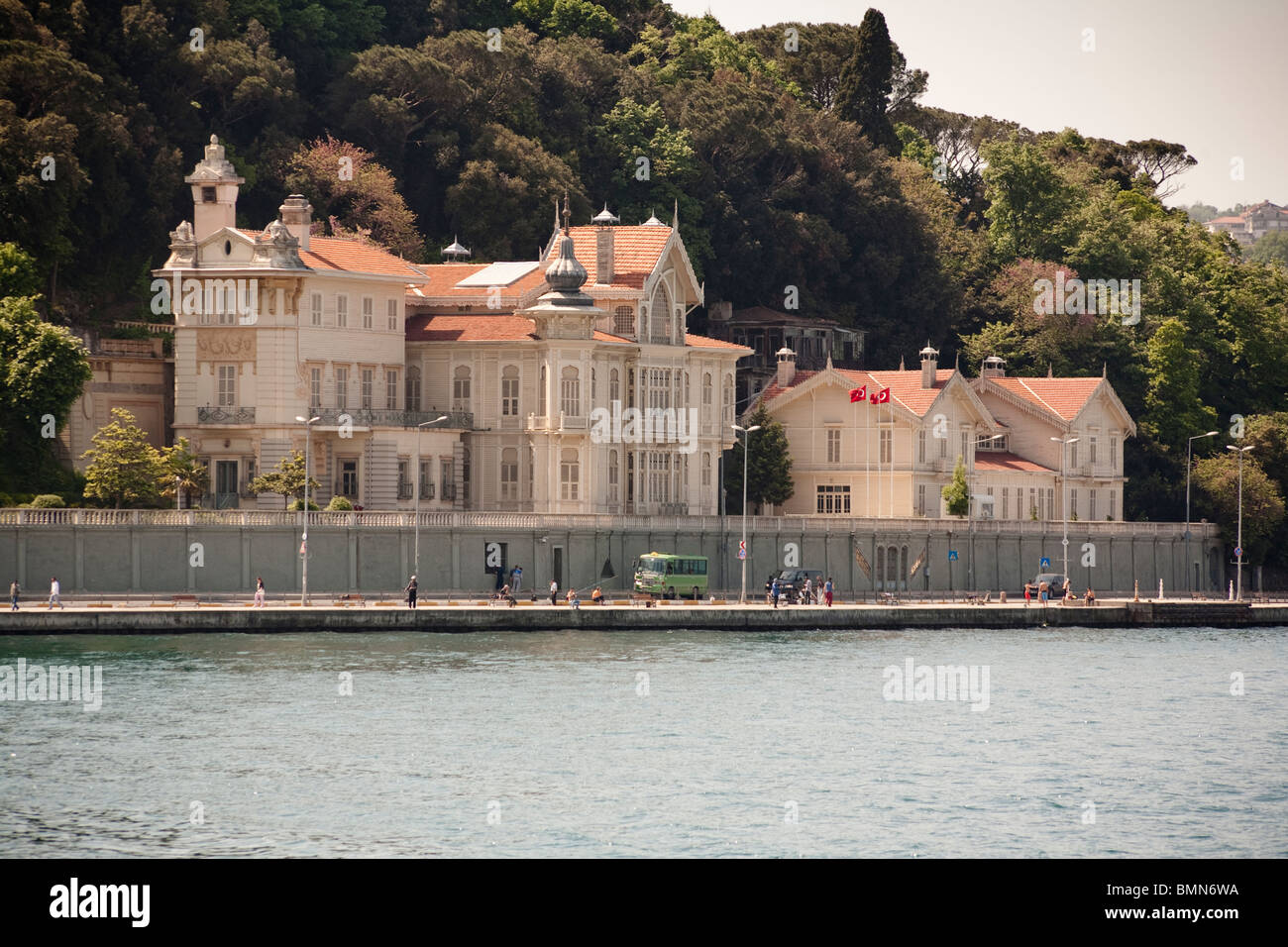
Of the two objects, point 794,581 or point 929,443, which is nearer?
point 794,581

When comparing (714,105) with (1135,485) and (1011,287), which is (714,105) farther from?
(1135,485)

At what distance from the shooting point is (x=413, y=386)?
92.2 meters

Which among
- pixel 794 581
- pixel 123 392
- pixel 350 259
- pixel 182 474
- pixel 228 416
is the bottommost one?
pixel 794 581

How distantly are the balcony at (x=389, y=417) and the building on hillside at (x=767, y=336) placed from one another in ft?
82.8

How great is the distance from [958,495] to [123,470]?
39.3 m

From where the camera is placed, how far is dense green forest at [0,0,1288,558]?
9169 centimetres

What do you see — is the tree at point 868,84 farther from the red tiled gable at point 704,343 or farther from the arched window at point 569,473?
the arched window at point 569,473

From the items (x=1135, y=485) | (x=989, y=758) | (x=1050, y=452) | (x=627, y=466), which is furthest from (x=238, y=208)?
(x=989, y=758)

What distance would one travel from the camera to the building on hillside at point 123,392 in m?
→ 83.4

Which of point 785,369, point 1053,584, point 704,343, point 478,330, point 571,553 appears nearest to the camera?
point 571,553

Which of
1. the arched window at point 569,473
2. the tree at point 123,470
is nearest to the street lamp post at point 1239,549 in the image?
the arched window at point 569,473

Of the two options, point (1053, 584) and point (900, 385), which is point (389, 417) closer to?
point (900, 385)

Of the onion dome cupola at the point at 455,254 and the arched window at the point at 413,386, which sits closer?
the arched window at the point at 413,386

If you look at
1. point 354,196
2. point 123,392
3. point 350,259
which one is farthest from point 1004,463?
point 123,392
